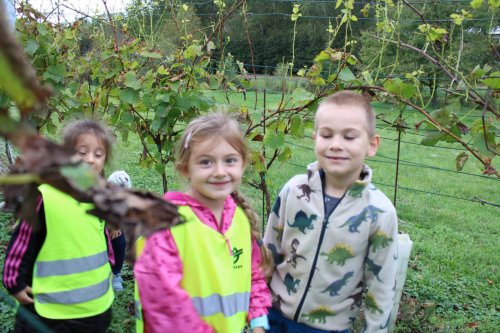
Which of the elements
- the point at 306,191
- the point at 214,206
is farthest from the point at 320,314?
the point at 214,206

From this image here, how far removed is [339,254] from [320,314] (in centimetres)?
24

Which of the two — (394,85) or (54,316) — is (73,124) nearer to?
(54,316)

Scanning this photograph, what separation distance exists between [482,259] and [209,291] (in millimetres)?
3463

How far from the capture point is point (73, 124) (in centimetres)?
205

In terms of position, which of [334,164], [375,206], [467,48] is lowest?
[375,206]

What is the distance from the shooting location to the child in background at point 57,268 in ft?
5.76

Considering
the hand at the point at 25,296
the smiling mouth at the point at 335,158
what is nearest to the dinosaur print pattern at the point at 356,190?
the smiling mouth at the point at 335,158

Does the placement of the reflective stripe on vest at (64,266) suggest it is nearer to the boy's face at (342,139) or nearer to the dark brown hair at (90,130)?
the dark brown hair at (90,130)

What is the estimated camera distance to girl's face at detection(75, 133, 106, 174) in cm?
200

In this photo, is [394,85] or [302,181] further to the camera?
[394,85]

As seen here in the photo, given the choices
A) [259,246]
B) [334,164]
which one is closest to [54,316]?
[259,246]

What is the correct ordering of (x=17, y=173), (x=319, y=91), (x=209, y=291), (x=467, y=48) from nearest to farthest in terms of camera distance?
(x=17, y=173) → (x=209, y=291) → (x=319, y=91) → (x=467, y=48)

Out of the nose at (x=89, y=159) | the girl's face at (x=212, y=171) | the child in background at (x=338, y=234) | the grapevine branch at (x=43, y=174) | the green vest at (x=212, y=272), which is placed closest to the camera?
the grapevine branch at (x=43, y=174)

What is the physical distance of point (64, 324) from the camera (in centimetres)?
179
